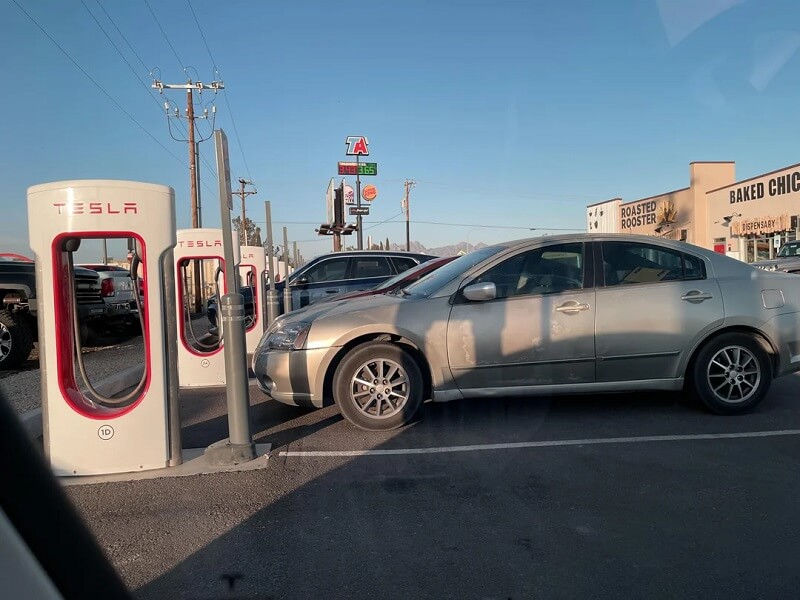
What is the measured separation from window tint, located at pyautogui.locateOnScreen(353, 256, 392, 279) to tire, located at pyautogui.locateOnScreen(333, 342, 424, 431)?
6.26 m

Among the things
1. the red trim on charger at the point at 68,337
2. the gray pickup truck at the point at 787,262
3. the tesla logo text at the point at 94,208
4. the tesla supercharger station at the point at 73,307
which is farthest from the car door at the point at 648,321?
the gray pickup truck at the point at 787,262

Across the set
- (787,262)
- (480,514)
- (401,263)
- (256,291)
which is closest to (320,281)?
(401,263)

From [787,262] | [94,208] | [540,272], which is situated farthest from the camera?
[787,262]

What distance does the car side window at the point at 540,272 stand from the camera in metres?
5.55

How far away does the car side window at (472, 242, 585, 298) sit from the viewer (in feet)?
18.2

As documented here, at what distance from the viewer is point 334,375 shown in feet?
17.4

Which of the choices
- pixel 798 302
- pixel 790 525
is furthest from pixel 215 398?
pixel 798 302

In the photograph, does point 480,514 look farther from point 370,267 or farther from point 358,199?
point 358,199

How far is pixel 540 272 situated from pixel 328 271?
6.49m

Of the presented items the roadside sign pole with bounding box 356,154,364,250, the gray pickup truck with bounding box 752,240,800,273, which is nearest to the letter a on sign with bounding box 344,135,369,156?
the roadside sign pole with bounding box 356,154,364,250

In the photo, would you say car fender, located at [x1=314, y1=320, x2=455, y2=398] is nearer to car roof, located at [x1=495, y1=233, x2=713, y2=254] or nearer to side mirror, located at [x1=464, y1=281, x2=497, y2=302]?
side mirror, located at [x1=464, y1=281, x2=497, y2=302]

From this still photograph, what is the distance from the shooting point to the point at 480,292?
5262 millimetres

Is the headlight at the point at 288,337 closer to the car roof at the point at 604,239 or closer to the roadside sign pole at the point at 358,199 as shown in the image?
the car roof at the point at 604,239

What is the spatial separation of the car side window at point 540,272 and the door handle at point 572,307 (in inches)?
6.2
